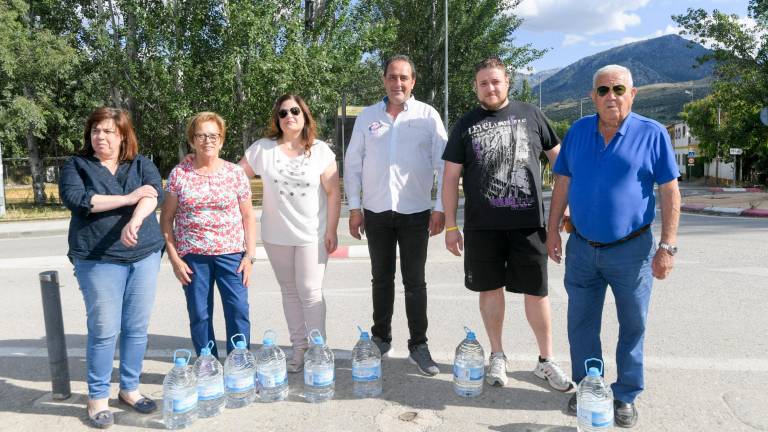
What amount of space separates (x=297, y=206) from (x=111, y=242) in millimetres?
1142

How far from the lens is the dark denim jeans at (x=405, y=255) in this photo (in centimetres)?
388

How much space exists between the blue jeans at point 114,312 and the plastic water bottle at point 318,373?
1026 millimetres

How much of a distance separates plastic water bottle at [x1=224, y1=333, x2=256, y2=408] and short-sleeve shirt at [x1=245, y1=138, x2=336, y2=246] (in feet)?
2.44

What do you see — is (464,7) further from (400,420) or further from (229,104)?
(400,420)

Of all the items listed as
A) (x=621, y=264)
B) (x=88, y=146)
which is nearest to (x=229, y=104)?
(x=88, y=146)

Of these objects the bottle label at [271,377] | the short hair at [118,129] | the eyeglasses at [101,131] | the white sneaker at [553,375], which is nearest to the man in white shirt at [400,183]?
the white sneaker at [553,375]

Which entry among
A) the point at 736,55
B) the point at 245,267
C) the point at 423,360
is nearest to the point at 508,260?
the point at 423,360

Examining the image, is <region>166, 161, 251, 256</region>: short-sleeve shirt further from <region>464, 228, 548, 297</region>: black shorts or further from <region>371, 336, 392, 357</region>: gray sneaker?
<region>464, 228, 548, 297</region>: black shorts

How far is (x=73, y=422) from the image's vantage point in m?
3.25

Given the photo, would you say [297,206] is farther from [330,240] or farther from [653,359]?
[653,359]

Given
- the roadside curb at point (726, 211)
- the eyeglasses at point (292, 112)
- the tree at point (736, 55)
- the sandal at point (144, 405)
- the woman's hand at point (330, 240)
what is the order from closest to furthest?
1. the sandal at point (144, 405)
2. the eyeglasses at point (292, 112)
3. the woman's hand at point (330, 240)
4. the roadside curb at point (726, 211)
5. the tree at point (736, 55)

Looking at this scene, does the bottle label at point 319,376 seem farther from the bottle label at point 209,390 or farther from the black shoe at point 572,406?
the black shoe at point 572,406

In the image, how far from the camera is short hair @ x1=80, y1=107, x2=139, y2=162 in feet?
10.4

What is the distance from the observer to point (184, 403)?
314 cm
